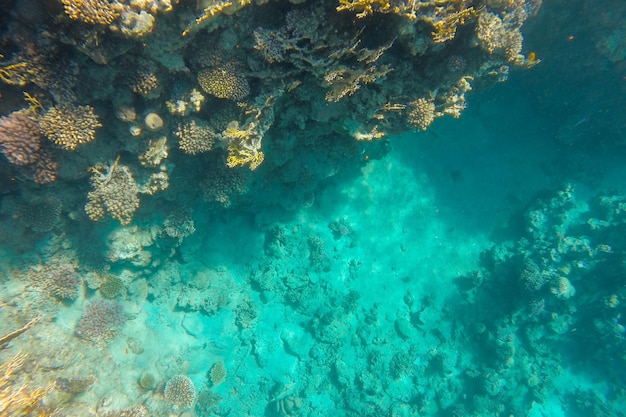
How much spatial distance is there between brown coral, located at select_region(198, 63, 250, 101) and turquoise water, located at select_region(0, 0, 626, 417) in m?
0.04

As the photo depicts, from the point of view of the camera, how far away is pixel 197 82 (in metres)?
6.24

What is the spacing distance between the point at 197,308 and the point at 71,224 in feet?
18.4

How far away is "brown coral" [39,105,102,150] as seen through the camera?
554 cm

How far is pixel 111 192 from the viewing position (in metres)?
7.05

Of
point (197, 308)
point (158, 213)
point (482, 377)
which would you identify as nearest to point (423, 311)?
point (482, 377)

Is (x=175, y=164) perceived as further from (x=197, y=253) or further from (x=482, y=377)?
(x=482, y=377)

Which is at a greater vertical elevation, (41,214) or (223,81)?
(223,81)

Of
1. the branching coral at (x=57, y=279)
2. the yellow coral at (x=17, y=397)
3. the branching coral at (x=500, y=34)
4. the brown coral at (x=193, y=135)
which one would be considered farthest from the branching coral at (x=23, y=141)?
the branching coral at (x=500, y=34)

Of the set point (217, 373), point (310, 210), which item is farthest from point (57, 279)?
point (310, 210)

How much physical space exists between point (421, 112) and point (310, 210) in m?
6.63

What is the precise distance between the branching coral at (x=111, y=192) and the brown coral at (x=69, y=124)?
1160 mm

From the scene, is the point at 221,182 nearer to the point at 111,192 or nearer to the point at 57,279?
the point at 111,192

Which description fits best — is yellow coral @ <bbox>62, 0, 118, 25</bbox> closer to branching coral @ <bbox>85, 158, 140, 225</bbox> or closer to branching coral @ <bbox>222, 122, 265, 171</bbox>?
branching coral @ <bbox>222, 122, 265, 171</bbox>

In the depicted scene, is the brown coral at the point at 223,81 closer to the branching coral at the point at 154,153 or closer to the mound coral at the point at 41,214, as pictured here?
the branching coral at the point at 154,153
